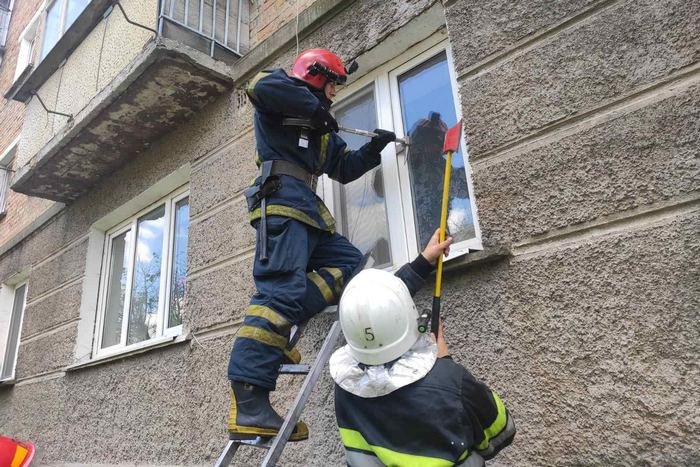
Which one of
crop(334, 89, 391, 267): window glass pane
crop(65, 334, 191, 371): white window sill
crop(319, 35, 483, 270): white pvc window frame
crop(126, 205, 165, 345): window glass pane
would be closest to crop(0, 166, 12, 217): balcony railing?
crop(126, 205, 165, 345): window glass pane

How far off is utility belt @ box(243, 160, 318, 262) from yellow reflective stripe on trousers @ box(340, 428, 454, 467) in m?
0.85

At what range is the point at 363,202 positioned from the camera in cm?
296

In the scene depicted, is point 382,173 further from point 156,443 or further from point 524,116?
point 156,443

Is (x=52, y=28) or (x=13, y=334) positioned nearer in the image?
(x=52, y=28)

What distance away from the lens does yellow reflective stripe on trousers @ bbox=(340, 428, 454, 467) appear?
4.61ft

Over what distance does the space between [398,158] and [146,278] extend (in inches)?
109

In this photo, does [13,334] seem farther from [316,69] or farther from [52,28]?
[316,69]

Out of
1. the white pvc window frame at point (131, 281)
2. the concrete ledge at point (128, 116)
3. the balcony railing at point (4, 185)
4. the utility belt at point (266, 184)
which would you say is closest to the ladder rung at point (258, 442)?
the utility belt at point (266, 184)

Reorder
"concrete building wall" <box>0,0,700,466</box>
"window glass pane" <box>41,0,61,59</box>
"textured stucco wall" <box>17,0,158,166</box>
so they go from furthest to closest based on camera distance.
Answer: "window glass pane" <box>41,0,61,59</box> < "textured stucco wall" <box>17,0,158,166</box> < "concrete building wall" <box>0,0,700,466</box>

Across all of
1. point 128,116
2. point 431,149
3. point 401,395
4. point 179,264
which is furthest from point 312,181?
point 128,116

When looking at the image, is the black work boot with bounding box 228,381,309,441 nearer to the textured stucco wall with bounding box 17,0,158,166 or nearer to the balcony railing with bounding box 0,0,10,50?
the textured stucco wall with bounding box 17,0,158,166

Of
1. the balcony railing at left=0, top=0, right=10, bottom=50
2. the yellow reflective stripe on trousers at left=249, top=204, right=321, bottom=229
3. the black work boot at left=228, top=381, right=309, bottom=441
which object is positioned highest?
the balcony railing at left=0, top=0, right=10, bottom=50

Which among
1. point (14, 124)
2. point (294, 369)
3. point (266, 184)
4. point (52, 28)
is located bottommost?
point (294, 369)

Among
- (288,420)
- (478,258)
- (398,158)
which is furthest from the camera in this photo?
(398,158)
